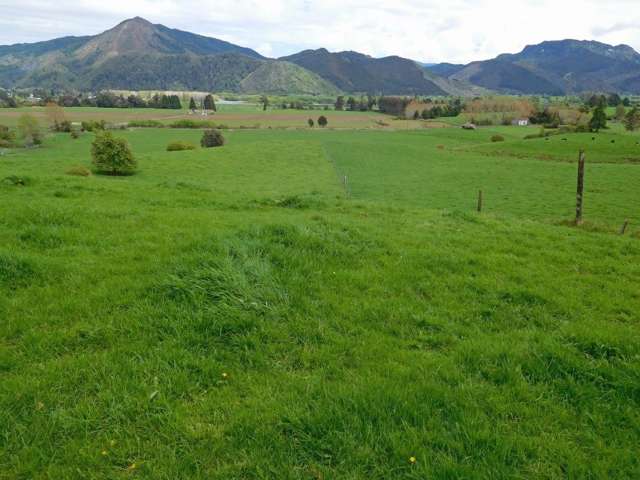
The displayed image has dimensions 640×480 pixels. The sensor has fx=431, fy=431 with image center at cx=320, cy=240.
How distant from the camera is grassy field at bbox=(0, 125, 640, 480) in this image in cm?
393

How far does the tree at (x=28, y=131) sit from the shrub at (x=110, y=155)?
46.4 metres

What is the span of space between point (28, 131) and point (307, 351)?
102 meters

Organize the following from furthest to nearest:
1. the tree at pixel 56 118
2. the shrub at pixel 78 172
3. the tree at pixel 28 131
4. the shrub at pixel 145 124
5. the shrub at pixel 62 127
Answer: the shrub at pixel 145 124, the tree at pixel 56 118, the shrub at pixel 62 127, the tree at pixel 28 131, the shrub at pixel 78 172

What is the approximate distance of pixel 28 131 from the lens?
3386 inches

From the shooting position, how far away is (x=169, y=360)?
17.0 ft

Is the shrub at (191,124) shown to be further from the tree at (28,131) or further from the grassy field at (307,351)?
the grassy field at (307,351)

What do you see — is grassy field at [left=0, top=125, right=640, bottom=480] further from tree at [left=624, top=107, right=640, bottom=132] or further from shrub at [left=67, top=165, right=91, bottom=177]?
tree at [left=624, top=107, right=640, bottom=132]

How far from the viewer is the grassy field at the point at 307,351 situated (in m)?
3.93

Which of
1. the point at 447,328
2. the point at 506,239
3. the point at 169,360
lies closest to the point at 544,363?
the point at 447,328

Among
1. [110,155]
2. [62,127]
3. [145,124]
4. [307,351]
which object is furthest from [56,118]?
[307,351]

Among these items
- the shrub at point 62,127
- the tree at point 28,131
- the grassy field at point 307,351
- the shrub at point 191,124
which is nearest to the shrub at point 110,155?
the grassy field at point 307,351

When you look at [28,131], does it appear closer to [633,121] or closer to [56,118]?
[56,118]

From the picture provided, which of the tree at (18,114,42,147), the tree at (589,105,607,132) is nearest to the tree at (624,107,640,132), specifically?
the tree at (589,105,607,132)

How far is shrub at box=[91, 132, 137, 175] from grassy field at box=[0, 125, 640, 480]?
140 feet
